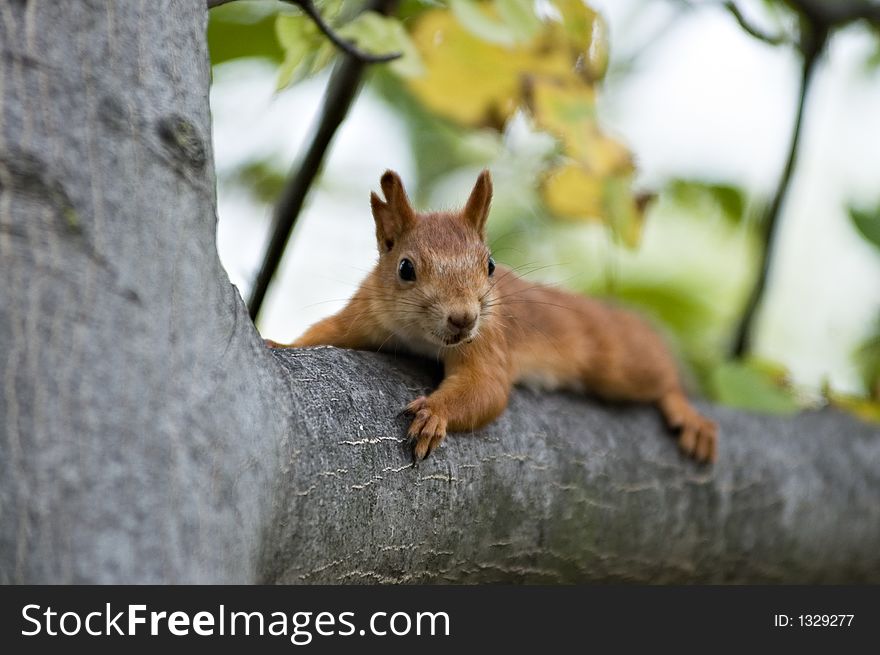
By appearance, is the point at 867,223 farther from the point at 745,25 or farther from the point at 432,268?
the point at 432,268

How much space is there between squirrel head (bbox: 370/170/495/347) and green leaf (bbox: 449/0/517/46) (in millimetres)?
429

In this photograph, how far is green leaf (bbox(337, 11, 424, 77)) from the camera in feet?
8.00

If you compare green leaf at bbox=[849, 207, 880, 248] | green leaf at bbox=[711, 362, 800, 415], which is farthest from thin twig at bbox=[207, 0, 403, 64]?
green leaf at bbox=[849, 207, 880, 248]

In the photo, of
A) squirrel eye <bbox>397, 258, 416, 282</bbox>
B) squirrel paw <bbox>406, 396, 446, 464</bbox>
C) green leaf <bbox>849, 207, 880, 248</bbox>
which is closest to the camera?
squirrel paw <bbox>406, 396, 446, 464</bbox>

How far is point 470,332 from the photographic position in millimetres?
2602

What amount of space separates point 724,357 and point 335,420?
8.89 feet

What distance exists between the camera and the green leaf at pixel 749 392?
3.11 metres

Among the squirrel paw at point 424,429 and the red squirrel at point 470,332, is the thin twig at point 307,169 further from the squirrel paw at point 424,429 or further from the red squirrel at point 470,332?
the squirrel paw at point 424,429

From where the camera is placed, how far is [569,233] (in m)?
5.84

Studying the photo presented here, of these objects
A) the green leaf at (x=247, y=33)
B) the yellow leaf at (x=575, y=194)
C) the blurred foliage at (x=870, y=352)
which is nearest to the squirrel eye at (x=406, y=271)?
the yellow leaf at (x=575, y=194)

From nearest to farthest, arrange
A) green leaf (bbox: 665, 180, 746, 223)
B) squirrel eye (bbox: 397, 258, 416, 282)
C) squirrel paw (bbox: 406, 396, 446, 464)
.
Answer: squirrel paw (bbox: 406, 396, 446, 464), squirrel eye (bbox: 397, 258, 416, 282), green leaf (bbox: 665, 180, 746, 223)

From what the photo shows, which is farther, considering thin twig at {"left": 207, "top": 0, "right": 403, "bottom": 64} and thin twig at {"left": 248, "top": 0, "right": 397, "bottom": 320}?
thin twig at {"left": 248, "top": 0, "right": 397, "bottom": 320}

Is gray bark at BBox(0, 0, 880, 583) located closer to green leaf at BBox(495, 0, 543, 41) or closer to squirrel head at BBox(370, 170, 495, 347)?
squirrel head at BBox(370, 170, 495, 347)

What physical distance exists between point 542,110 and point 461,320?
31.5 inches
